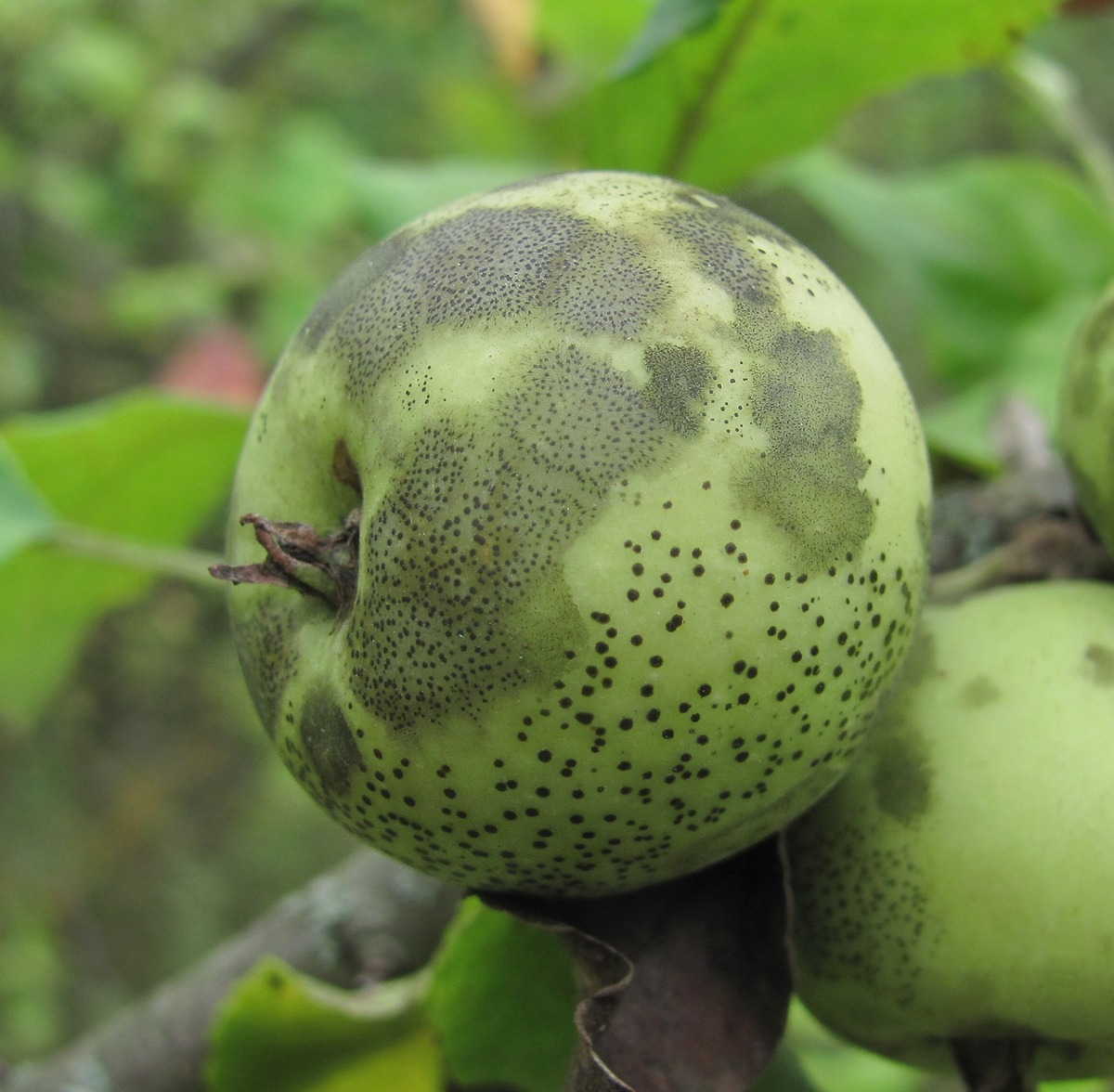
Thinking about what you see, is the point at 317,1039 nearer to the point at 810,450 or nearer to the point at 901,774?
the point at 901,774

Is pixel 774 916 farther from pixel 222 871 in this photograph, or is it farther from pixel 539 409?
pixel 222 871

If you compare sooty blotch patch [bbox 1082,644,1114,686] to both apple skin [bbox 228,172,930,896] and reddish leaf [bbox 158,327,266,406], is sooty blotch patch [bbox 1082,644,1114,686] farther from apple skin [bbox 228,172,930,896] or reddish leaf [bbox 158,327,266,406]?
reddish leaf [bbox 158,327,266,406]

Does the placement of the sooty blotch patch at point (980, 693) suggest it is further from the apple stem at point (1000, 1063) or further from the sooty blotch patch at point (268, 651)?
the sooty blotch patch at point (268, 651)

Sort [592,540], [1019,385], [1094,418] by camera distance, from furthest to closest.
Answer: [1019,385]
[1094,418]
[592,540]

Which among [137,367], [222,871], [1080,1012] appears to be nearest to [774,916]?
[1080,1012]

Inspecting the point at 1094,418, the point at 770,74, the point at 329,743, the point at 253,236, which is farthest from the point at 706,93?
the point at 253,236
